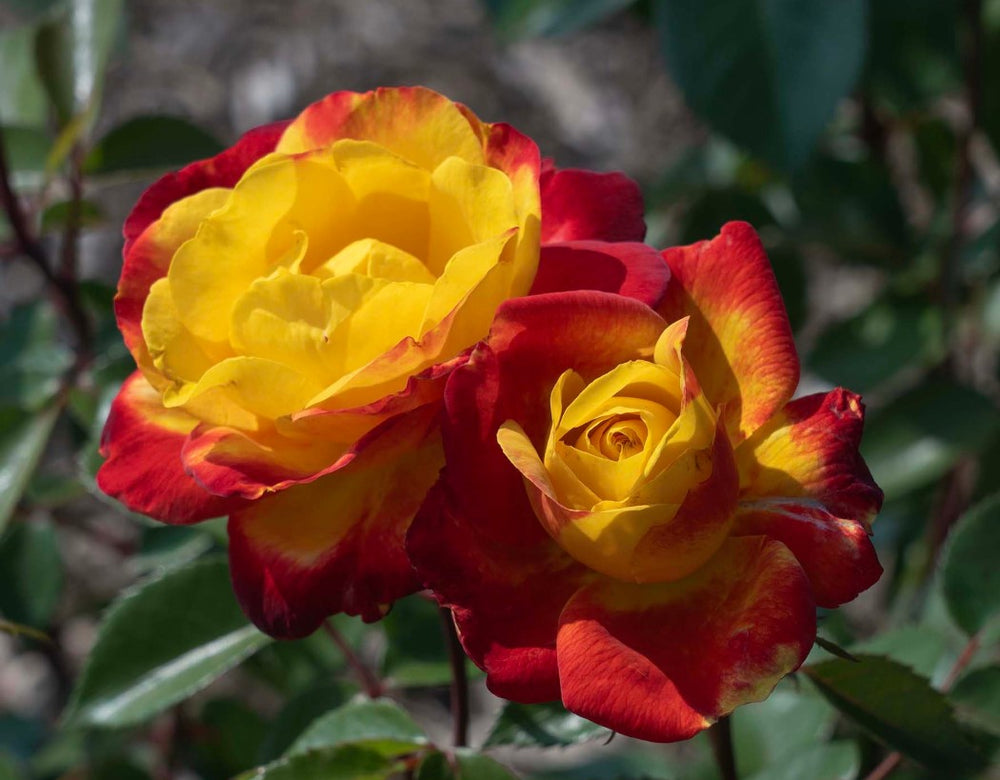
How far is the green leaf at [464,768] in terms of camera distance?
0.62 meters

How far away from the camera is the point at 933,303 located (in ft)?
3.83

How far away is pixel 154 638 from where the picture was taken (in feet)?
2.54

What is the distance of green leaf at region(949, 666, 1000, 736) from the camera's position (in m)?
0.75

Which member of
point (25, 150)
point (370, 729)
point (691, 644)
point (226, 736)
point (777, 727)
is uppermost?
point (691, 644)

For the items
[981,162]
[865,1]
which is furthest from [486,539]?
[981,162]

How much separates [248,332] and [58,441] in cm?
166

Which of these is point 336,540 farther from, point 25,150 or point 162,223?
point 25,150

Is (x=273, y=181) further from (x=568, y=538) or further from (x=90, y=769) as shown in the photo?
(x=90, y=769)

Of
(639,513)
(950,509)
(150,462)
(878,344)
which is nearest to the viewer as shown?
(639,513)

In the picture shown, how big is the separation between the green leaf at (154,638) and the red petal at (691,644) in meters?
0.36

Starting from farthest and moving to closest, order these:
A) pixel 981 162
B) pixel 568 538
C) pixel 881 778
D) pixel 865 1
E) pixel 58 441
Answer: pixel 58 441 < pixel 981 162 < pixel 865 1 < pixel 881 778 < pixel 568 538

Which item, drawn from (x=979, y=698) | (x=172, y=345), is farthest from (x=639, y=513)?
(x=979, y=698)

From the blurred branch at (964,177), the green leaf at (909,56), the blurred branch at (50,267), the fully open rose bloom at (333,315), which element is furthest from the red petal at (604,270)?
the green leaf at (909,56)

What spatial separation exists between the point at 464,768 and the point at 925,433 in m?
0.64
